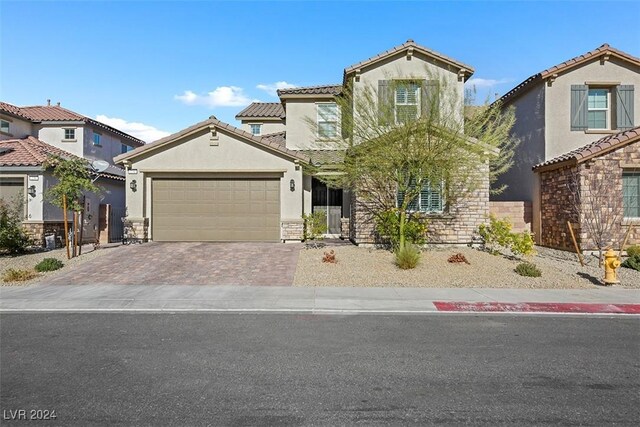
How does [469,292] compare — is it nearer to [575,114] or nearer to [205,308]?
[205,308]

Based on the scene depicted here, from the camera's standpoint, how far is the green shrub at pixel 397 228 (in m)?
14.9

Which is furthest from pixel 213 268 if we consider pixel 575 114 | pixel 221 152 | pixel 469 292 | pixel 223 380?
pixel 575 114

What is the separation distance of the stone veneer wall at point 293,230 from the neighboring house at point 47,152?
278 inches

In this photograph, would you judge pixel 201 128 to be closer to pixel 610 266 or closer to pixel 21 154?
pixel 21 154

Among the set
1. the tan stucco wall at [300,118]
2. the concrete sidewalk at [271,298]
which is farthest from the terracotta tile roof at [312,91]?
the concrete sidewalk at [271,298]

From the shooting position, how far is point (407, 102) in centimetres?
1413

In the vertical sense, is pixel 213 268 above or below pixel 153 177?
below

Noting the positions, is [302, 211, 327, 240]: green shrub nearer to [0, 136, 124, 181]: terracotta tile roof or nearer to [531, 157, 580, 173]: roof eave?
[0, 136, 124, 181]: terracotta tile roof

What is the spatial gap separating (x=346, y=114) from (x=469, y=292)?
740cm

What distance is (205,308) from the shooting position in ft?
29.0

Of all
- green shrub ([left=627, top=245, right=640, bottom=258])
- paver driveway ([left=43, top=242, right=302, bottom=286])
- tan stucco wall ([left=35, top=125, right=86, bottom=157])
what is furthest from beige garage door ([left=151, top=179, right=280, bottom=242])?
green shrub ([left=627, top=245, right=640, bottom=258])

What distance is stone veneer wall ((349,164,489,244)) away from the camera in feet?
53.7

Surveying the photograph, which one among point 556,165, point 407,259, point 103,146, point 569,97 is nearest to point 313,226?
point 407,259

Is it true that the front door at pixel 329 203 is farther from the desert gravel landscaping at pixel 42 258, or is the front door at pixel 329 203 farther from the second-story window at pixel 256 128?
the second-story window at pixel 256 128
